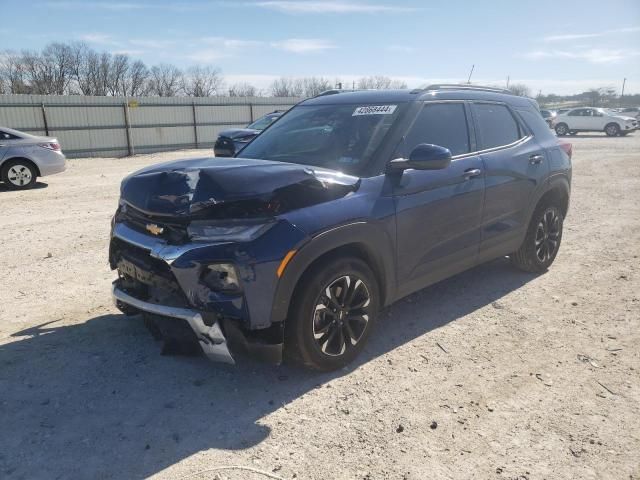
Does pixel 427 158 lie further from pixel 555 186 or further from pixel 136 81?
pixel 136 81

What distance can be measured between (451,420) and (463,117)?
8.72ft

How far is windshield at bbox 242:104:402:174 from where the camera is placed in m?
3.77

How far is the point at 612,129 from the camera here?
1238 inches

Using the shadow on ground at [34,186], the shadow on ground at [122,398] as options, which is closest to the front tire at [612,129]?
the shadow on ground at [34,186]

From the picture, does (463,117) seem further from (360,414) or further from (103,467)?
(103,467)

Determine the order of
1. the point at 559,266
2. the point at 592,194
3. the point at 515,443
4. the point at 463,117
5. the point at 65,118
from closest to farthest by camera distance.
Answer: 1. the point at 515,443
2. the point at 463,117
3. the point at 559,266
4. the point at 592,194
5. the point at 65,118

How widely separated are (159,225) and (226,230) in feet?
1.66

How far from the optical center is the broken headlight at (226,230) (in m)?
2.94

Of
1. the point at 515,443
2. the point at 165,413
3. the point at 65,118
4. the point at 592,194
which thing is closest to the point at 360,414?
the point at 515,443

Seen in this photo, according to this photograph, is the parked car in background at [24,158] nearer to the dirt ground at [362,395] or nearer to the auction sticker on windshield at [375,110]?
the dirt ground at [362,395]

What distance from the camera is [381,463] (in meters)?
2.61

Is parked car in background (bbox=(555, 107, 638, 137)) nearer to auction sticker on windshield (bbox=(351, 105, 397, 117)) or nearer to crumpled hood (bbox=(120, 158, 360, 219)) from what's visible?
auction sticker on windshield (bbox=(351, 105, 397, 117))

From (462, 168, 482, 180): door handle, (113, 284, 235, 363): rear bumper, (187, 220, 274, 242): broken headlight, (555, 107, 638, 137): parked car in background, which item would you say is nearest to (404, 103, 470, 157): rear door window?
(462, 168, 482, 180): door handle

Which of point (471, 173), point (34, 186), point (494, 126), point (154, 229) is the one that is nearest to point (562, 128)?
point (34, 186)
